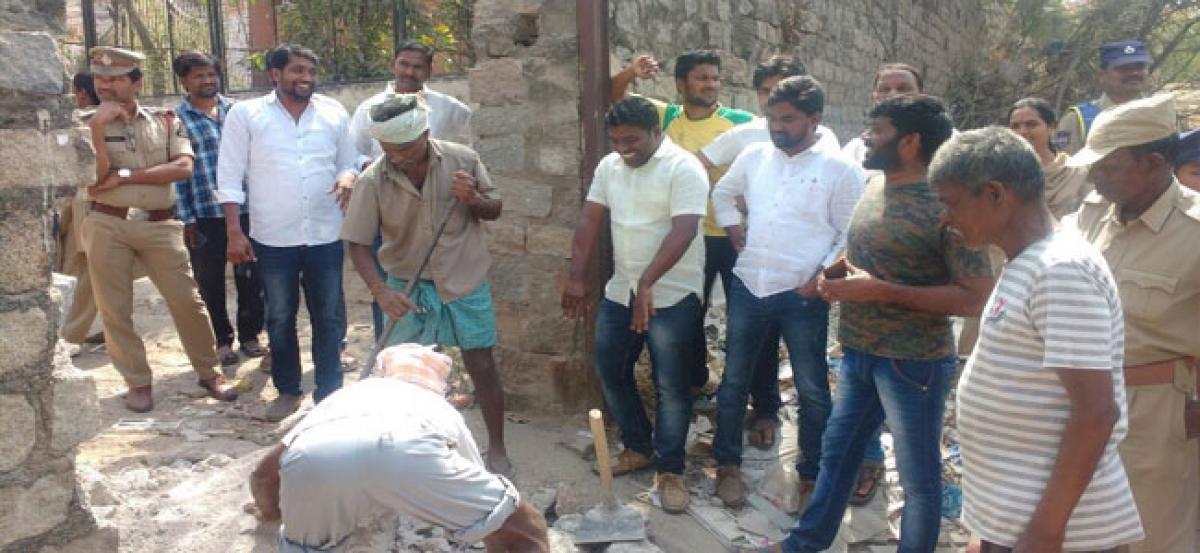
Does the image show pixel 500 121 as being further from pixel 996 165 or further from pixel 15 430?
pixel 996 165

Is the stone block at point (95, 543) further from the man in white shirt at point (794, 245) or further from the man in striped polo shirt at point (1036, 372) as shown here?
the man in striped polo shirt at point (1036, 372)

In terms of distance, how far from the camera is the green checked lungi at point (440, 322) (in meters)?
3.75

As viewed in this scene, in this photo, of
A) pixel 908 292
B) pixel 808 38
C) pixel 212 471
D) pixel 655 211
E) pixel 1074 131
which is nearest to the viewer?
pixel 908 292

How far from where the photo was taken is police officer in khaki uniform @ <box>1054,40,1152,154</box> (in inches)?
209

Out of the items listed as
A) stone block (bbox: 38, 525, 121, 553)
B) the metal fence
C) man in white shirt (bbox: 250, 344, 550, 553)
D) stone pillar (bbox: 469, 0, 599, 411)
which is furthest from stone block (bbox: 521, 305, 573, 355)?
the metal fence

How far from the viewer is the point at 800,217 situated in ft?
11.6

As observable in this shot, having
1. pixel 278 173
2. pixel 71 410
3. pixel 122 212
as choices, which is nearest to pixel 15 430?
pixel 71 410

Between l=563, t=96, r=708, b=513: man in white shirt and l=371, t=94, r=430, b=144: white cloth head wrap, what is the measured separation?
0.81 metres

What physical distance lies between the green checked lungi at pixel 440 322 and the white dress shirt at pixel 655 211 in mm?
636

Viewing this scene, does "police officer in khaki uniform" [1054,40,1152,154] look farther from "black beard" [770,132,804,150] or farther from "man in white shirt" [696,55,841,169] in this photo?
"black beard" [770,132,804,150]

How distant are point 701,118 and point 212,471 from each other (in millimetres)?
Answer: 2889

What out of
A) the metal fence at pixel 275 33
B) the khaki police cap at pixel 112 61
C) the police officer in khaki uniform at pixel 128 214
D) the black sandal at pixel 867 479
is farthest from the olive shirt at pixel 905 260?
the metal fence at pixel 275 33

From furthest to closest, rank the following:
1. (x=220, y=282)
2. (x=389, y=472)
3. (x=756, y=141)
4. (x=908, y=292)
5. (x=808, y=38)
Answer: (x=808, y=38)
(x=220, y=282)
(x=756, y=141)
(x=908, y=292)
(x=389, y=472)

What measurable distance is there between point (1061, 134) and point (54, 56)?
5558 millimetres
